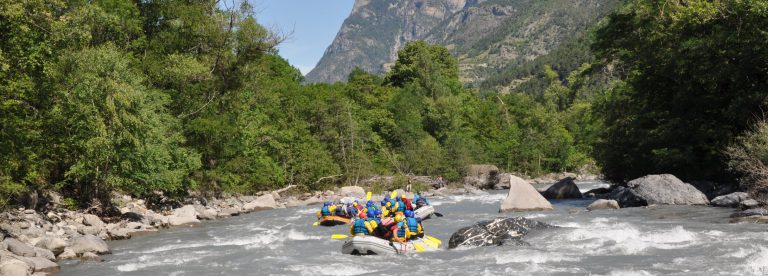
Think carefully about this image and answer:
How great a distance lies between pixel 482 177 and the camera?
163 ft

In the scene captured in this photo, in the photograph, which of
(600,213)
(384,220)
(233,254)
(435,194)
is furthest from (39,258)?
(435,194)

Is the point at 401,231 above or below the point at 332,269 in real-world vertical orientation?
above

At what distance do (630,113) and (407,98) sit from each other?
113 ft

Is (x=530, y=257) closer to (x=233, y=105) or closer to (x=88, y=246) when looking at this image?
(x=88, y=246)

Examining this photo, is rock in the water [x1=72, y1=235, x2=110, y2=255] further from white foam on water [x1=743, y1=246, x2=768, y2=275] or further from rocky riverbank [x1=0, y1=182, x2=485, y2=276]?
white foam on water [x1=743, y1=246, x2=768, y2=275]

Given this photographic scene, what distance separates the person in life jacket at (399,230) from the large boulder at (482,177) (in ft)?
112

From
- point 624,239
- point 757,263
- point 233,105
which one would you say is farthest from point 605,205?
point 233,105

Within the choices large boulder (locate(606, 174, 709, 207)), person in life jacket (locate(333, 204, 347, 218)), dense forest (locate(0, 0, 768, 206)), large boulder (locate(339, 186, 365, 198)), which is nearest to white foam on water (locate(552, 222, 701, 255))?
dense forest (locate(0, 0, 768, 206))

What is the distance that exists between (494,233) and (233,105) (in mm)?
20671

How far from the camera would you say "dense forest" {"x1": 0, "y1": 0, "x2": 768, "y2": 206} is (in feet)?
62.1

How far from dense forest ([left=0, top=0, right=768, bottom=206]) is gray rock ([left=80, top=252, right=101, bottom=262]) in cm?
244

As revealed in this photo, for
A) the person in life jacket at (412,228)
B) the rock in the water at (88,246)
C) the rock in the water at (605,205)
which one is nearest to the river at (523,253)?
the rock in the water at (88,246)

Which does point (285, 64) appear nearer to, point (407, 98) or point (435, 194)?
point (407, 98)

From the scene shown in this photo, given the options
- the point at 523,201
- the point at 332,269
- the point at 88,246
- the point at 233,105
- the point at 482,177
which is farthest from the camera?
the point at 482,177
